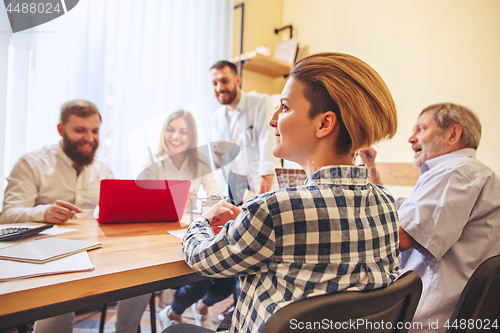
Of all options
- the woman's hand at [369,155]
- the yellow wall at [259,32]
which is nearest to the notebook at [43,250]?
the woman's hand at [369,155]

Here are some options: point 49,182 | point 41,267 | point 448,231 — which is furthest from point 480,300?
point 49,182

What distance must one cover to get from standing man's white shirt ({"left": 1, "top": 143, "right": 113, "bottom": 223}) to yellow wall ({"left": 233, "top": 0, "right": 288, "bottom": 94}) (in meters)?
1.92

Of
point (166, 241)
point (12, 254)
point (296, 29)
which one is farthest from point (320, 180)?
point (296, 29)

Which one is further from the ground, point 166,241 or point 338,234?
point 338,234

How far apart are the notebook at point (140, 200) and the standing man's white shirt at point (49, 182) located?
1.54 ft

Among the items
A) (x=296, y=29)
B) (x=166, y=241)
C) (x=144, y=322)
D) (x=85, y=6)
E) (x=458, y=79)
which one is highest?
(x=296, y=29)

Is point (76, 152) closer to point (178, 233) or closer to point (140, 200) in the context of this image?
point (140, 200)

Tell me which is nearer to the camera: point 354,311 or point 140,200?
point 354,311

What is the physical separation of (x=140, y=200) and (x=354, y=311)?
91 centimetres

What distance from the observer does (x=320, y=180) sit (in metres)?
0.65

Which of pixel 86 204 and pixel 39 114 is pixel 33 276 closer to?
pixel 86 204

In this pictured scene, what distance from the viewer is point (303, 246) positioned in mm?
571

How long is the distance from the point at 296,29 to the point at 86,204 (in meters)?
2.67

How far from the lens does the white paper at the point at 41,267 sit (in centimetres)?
60
